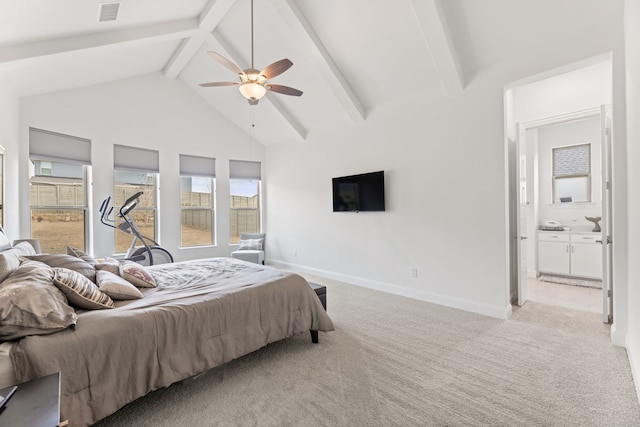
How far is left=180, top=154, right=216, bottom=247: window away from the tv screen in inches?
112

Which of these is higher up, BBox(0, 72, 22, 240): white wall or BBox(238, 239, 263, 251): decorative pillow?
BBox(0, 72, 22, 240): white wall

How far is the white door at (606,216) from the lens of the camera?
3.21 meters

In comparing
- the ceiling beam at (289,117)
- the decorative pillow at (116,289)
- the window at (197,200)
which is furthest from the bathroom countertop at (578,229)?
the window at (197,200)

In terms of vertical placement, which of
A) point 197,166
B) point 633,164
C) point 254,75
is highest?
point 254,75

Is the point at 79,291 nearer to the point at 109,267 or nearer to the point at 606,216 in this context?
the point at 109,267

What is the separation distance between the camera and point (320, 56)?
13.8 feet

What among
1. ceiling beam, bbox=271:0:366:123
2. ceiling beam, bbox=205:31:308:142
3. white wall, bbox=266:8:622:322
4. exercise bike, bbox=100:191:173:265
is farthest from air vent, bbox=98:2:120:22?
white wall, bbox=266:8:622:322

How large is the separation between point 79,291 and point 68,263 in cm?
61

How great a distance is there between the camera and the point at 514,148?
4.24m

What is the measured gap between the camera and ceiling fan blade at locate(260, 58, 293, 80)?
9.80 feet

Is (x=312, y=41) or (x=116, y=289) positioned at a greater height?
(x=312, y=41)

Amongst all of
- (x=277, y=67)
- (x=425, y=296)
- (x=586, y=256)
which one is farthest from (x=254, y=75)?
(x=586, y=256)

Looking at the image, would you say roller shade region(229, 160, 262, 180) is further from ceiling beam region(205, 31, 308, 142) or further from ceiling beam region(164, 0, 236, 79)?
ceiling beam region(164, 0, 236, 79)

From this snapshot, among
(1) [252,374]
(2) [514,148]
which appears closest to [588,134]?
(2) [514,148]
